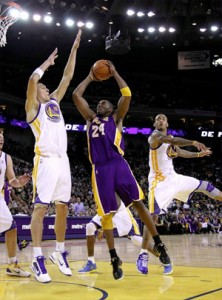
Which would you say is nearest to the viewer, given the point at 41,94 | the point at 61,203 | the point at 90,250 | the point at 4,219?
the point at 61,203

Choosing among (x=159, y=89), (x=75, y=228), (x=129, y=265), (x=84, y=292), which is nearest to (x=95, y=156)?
(x=84, y=292)

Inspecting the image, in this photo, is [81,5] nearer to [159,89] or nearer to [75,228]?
Answer: [75,228]

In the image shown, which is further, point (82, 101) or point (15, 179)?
point (15, 179)

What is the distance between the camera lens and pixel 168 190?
6527 mm

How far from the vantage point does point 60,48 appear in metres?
27.9

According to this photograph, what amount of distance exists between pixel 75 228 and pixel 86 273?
973cm

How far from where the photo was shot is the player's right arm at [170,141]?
571cm

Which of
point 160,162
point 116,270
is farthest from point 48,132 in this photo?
point 160,162

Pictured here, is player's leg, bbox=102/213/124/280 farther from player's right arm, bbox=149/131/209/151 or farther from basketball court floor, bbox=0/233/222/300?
player's right arm, bbox=149/131/209/151

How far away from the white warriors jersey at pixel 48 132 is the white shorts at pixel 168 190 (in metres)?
1.85

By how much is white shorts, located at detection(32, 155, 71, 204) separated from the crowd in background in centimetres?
644

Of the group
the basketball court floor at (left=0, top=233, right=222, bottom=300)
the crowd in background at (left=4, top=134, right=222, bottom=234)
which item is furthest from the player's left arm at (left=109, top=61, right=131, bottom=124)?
the crowd in background at (left=4, top=134, right=222, bottom=234)

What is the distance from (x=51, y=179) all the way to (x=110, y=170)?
707 millimetres

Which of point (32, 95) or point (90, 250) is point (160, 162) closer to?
point (90, 250)
